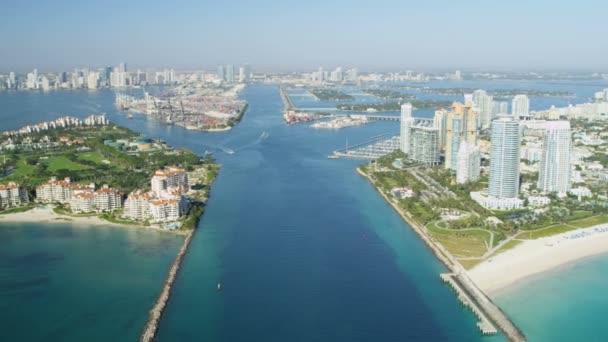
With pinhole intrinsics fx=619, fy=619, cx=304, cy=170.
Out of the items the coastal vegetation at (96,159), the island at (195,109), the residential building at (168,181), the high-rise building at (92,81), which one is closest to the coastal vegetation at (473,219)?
the residential building at (168,181)

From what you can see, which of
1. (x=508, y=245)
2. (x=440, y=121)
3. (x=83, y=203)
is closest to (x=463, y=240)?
(x=508, y=245)

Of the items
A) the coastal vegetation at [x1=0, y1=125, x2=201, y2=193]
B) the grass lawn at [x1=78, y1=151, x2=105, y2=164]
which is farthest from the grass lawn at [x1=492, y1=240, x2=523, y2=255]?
the grass lawn at [x1=78, y1=151, x2=105, y2=164]

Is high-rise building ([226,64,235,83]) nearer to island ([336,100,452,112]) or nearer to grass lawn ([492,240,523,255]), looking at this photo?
island ([336,100,452,112])

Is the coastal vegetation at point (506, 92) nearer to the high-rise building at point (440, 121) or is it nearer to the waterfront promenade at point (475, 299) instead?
the high-rise building at point (440, 121)

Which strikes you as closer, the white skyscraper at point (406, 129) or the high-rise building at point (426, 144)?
the high-rise building at point (426, 144)

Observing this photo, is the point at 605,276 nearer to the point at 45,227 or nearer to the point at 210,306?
the point at 210,306

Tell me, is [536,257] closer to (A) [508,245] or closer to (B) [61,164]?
(A) [508,245]
